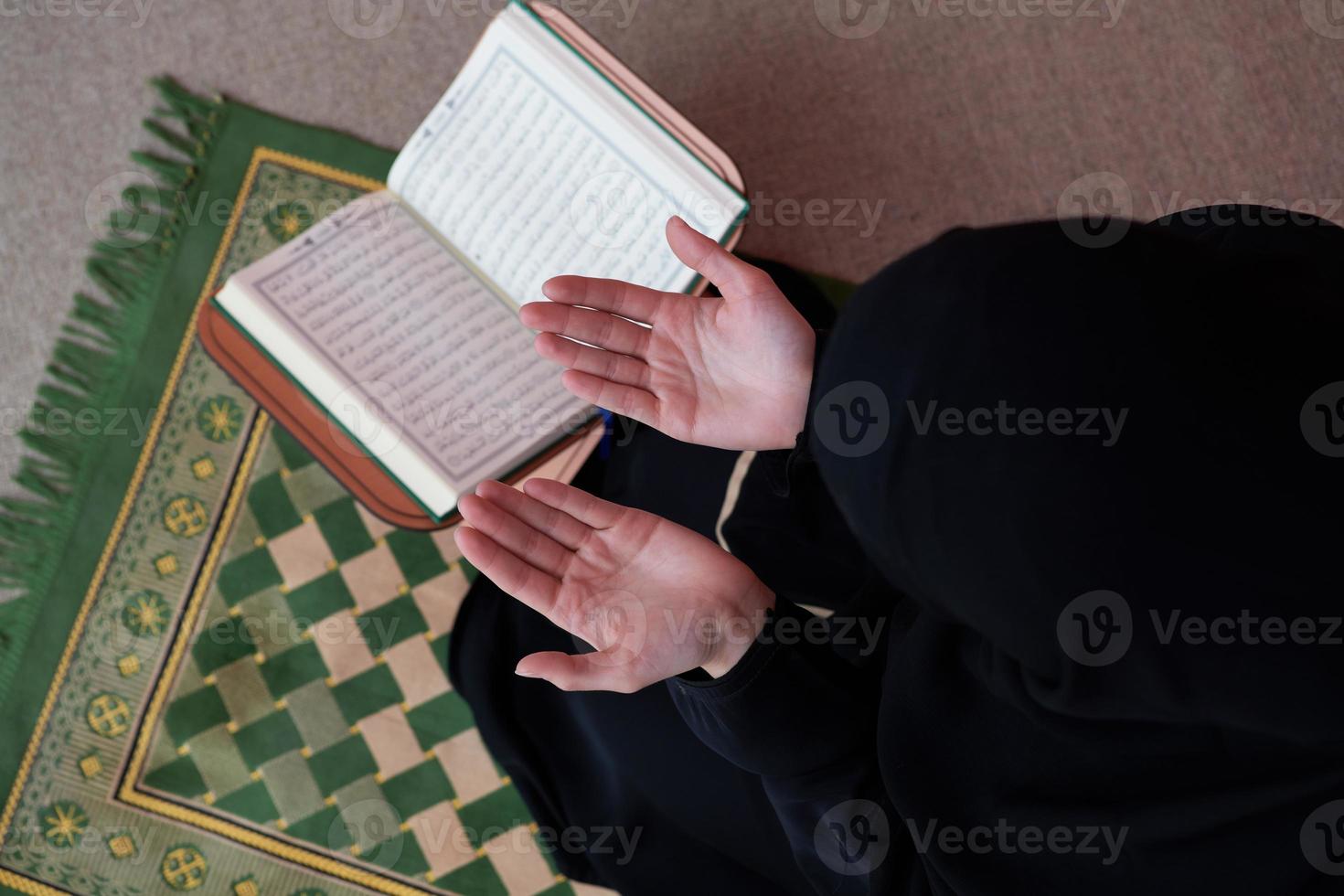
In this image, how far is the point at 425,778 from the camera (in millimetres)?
1316

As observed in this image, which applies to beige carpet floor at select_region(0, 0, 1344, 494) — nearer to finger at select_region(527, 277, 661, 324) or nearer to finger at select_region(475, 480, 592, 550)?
finger at select_region(527, 277, 661, 324)

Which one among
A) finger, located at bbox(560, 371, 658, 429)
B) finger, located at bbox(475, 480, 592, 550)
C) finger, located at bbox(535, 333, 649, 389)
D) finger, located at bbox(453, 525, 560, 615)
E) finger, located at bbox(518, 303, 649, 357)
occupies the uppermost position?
finger, located at bbox(518, 303, 649, 357)

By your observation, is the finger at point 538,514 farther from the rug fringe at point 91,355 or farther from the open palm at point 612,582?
the rug fringe at point 91,355

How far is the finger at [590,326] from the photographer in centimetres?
91

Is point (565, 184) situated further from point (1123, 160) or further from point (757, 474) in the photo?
point (1123, 160)

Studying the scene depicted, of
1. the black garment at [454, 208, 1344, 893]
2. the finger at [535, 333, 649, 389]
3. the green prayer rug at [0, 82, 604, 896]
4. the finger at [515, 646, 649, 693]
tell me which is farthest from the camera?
the green prayer rug at [0, 82, 604, 896]

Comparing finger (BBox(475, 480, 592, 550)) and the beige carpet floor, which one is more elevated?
the beige carpet floor

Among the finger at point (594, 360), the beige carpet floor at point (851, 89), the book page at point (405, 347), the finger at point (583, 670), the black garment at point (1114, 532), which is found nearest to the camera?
the black garment at point (1114, 532)

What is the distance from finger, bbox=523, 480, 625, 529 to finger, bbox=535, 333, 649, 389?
0.41ft

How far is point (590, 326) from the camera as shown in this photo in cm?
93

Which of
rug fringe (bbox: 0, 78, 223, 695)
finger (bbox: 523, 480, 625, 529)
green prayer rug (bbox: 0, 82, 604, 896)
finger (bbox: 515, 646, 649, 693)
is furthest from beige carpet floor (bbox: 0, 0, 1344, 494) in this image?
finger (bbox: 515, 646, 649, 693)

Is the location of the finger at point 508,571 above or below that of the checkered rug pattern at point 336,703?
above

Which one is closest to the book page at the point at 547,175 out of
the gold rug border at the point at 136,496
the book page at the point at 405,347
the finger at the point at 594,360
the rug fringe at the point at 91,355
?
the book page at the point at 405,347

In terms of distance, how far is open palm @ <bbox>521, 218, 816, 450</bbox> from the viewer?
35.0 inches
